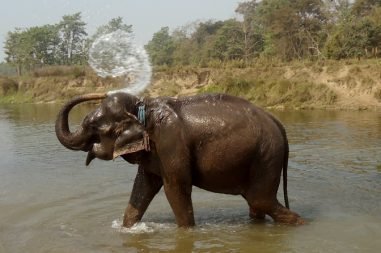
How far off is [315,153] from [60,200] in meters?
5.89

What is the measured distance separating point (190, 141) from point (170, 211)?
175 centimetres

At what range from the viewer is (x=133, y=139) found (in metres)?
5.72

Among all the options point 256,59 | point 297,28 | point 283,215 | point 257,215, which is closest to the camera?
point 283,215

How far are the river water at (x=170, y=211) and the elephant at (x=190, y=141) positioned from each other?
433mm

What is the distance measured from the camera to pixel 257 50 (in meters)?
55.0

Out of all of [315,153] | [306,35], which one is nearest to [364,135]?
[315,153]

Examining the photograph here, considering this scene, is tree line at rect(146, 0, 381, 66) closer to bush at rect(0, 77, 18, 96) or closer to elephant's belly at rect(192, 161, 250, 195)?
bush at rect(0, 77, 18, 96)

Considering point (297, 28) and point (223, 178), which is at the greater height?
point (297, 28)

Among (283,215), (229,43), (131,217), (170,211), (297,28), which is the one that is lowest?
(170,211)

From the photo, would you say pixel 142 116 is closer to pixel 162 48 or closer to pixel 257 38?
pixel 257 38

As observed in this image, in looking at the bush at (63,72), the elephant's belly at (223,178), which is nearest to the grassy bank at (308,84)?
the bush at (63,72)

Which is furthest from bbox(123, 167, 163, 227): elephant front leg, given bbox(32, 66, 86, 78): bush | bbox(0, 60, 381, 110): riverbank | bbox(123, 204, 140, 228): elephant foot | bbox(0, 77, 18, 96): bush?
bbox(0, 77, 18, 96): bush

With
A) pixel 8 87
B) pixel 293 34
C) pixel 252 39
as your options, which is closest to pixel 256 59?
pixel 293 34

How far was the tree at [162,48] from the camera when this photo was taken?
68.4 metres
